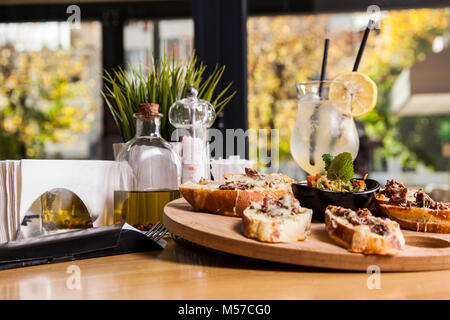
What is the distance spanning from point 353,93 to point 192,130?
0.58m

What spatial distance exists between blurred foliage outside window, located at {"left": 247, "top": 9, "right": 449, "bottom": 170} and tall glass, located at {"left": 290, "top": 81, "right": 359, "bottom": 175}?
1.34 meters

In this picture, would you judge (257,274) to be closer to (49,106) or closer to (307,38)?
(307,38)

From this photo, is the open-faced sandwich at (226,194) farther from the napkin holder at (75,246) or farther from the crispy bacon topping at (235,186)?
the napkin holder at (75,246)

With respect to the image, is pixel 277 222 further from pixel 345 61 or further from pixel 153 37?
pixel 153 37

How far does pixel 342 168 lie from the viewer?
1039 mm

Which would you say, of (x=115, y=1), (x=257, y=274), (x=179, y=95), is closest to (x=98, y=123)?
(x=115, y=1)

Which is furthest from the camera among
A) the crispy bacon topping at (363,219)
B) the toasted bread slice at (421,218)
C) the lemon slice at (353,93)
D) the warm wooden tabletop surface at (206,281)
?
the lemon slice at (353,93)

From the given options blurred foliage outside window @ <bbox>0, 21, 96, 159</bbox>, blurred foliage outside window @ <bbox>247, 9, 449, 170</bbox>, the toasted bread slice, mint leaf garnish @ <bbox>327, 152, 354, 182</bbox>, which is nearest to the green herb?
mint leaf garnish @ <bbox>327, 152, 354, 182</bbox>

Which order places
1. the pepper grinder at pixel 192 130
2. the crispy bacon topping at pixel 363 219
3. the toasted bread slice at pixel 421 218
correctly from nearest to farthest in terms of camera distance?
1. the crispy bacon topping at pixel 363 219
2. the toasted bread slice at pixel 421 218
3. the pepper grinder at pixel 192 130

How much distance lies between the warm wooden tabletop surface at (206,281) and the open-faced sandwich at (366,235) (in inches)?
1.8

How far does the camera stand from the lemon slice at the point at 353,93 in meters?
1.45

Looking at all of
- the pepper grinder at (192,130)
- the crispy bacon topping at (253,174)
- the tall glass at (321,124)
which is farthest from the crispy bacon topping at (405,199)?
the pepper grinder at (192,130)

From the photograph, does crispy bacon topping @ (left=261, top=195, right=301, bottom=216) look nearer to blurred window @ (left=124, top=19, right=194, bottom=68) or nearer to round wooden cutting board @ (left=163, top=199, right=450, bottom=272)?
round wooden cutting board @ (left=163, top=199, right=450, bottom=272)

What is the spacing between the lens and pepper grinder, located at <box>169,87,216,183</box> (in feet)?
4.28
